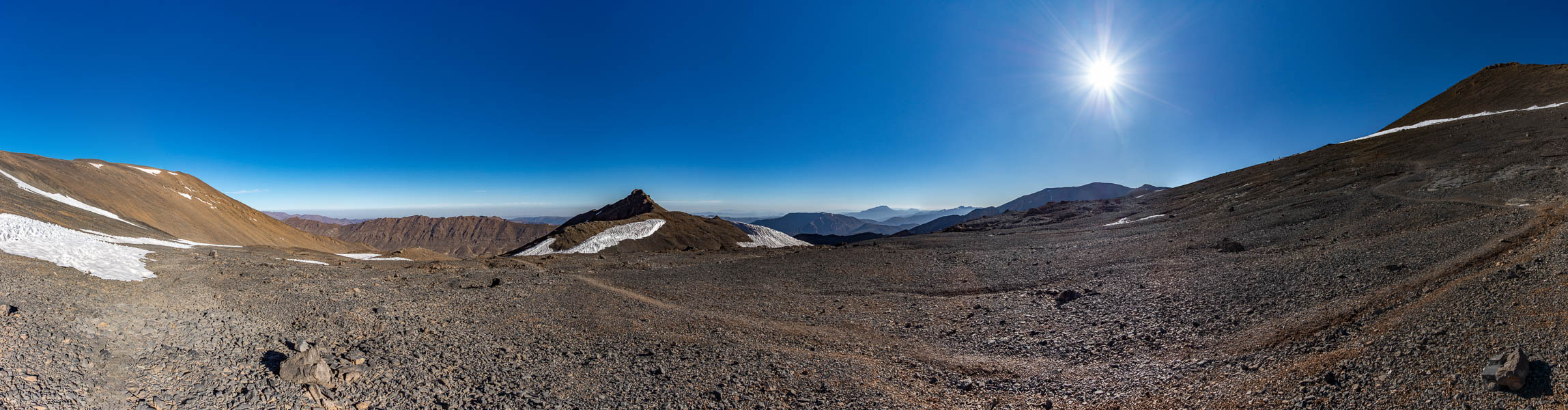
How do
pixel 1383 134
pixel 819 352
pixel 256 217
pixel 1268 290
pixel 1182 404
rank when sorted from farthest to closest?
1. pixel 256 217
2. pixel 1383 134
3. pixel 1268 290
4. pixel 819 352
5. pixel 1182 404

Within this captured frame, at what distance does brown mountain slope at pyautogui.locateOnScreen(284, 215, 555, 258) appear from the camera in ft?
577

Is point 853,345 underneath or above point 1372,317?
underneath

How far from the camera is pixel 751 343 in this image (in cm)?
961

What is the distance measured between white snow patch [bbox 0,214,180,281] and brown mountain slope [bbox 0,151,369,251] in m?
3.83

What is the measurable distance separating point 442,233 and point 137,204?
554 ft

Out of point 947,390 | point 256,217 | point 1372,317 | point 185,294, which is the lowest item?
point 947,390

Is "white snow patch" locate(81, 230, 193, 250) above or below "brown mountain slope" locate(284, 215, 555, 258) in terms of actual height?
below

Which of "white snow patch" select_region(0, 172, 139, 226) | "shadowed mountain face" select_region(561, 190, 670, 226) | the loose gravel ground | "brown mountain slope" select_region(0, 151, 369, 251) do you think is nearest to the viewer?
the loose gravel ground

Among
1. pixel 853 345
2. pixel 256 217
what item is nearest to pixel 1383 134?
pixel 853 345

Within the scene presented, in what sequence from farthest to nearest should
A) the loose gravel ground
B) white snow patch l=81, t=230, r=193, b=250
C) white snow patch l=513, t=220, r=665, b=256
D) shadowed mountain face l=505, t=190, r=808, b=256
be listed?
shadowed mountain face l=505, t=190, r=808, b=256 < white snow patch l=513, t=220, r=665, b=256 < white snow patch l=81, t=230, r=193, b=250 < the loose gravel ground

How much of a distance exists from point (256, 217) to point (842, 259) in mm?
63992

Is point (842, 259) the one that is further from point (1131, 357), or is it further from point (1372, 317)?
point (1372, 317)

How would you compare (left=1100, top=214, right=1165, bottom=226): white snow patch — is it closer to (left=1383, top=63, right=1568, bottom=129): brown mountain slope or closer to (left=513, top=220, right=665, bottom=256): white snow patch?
(left=1383, top=63, right=1568, bottom=129): brown mountain slope

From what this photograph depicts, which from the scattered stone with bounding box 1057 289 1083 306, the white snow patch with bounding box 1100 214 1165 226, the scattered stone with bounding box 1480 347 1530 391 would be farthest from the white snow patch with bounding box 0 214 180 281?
the white snow patch with bounding box 1100 214 1165 226
